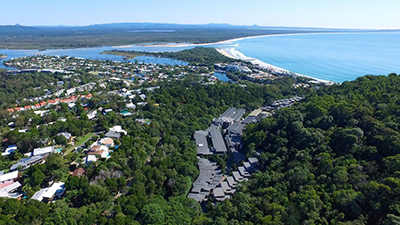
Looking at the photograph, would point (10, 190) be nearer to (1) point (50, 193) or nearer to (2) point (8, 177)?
(2) point (8, 177)

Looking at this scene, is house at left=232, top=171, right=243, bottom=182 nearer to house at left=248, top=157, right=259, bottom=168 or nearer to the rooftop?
house at left=248, top=157, right=259, bottom=168

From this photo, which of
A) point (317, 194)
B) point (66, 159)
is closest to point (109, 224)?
point (66, 159)

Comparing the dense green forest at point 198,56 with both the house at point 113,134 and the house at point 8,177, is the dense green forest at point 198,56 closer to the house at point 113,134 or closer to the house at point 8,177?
the house at point 113,134

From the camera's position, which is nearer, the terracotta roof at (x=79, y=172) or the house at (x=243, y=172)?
the terracotta roof at (x=79, y=172)

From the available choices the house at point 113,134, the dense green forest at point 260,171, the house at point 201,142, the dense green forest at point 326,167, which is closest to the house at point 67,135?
the dense green forest at point 260,171

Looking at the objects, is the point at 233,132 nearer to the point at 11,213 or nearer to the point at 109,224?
the point at 109,224

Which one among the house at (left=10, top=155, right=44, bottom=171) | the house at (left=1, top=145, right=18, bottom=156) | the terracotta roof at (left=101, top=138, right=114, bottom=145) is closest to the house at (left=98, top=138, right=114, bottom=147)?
the terracotta roof at (left=101, top=138, right=114, bottom=145)

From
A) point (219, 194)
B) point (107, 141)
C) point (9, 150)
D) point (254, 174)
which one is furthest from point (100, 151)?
point (254, 174)
